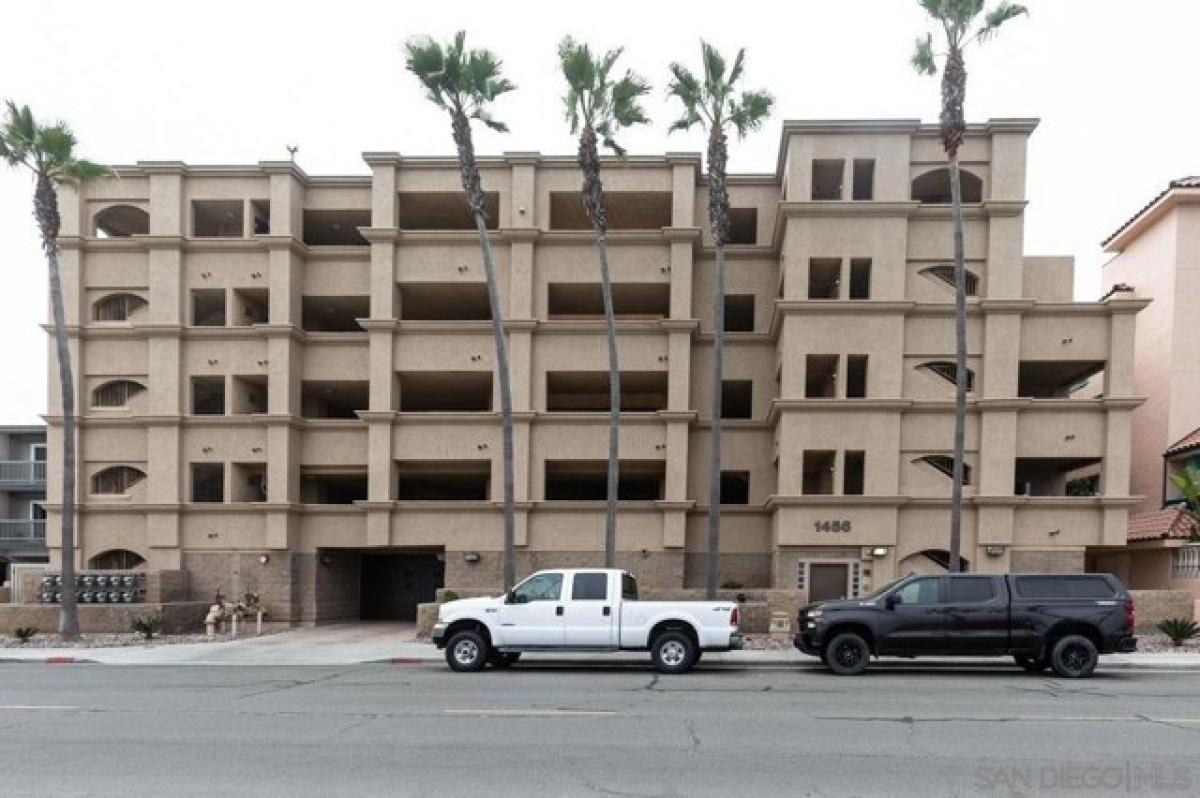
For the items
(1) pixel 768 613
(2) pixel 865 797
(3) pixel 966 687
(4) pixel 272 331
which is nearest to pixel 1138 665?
(3) pixel 966 687

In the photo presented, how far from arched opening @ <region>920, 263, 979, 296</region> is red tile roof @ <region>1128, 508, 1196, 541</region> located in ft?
28.8

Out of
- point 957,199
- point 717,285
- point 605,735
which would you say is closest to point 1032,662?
point 605,735

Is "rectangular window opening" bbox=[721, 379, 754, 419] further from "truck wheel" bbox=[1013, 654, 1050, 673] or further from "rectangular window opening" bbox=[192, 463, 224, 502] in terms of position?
"rectangular window opening" bbox=[192, 463, 224, 502]

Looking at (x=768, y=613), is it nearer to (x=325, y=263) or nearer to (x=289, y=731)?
(x=289, y=731)

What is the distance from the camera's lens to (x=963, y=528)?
73.9 ft

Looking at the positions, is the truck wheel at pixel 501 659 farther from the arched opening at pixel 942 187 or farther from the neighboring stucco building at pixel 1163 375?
the neighboring stucco building at pixel 1163 375

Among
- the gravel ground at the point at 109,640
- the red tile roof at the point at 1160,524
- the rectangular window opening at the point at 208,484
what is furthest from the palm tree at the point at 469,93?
the red tile roof at the point at 1160,524

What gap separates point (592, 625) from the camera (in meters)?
13.4

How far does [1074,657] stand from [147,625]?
70.9ft

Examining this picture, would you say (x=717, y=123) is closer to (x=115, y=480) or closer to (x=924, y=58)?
(x=924, y=58)

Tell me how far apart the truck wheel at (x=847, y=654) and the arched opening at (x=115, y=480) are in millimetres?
23385

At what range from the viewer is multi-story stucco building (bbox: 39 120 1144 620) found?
22.5 metres

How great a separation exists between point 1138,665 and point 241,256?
90.3ft

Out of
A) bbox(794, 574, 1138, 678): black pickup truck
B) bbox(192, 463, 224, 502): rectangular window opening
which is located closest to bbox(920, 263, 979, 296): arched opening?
bbox(794, 574, 1138, 678): black pickup truck
